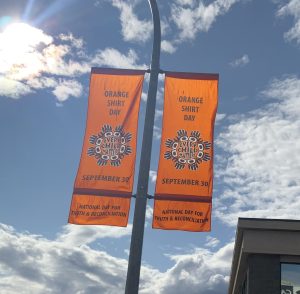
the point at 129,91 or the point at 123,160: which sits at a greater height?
the point at 129,91

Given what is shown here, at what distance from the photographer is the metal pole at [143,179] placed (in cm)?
807

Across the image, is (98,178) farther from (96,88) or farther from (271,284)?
(271,284)

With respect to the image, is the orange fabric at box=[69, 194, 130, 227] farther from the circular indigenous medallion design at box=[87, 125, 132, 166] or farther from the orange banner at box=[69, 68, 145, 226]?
the circular indigenous medallion design at box=[87, 125, 132, 166]

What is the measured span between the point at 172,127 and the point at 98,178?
5.16 ft

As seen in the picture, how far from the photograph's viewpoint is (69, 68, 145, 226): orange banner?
9133 millimetres

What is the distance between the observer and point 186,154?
9.47 m

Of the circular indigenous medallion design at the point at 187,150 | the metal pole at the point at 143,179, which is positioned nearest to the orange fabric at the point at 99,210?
the metal pole at the point at 143,179

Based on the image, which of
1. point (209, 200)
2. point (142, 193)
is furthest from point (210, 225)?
point (142, 193)

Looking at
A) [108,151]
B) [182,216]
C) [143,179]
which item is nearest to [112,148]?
[108,151]

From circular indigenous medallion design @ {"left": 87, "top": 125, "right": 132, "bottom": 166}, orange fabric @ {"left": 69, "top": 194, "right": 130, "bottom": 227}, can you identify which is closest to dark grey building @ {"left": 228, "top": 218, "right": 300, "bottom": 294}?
circular indigenous medallion design @ {"left": 87, "top": 125, "right": 132, "bottom": 166}

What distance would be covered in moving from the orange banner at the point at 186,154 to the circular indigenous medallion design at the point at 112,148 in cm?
66

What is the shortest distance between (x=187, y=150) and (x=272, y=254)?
998 centimetres

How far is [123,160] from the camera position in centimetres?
945

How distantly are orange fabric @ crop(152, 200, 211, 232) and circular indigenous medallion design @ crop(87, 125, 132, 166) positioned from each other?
108 centimetres
